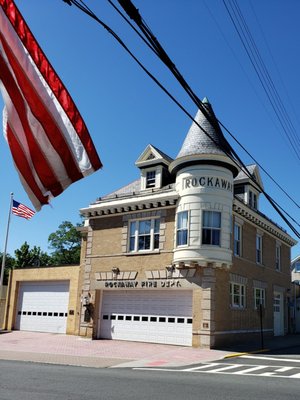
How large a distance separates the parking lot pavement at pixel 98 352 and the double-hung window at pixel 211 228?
201 inches

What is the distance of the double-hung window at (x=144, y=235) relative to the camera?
24703mm

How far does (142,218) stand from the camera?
1001 inches

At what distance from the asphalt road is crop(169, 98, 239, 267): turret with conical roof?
29.6ft

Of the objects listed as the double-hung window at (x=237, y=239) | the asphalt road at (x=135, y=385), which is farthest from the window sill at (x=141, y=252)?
the asphalt road at (x=135, y=385)

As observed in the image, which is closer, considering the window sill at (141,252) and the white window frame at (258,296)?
the window sill at (141,252)

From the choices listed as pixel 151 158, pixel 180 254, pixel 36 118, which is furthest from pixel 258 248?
pixel 36 118

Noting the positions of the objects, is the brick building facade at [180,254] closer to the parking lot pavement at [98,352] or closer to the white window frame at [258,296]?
the white window frame at [258,296]

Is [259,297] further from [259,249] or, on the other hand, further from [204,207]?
[204,207]

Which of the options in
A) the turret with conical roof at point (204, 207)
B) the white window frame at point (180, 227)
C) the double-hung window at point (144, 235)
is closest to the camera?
the turret with conical roof at point (204, 207)

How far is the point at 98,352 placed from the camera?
20.3 meters

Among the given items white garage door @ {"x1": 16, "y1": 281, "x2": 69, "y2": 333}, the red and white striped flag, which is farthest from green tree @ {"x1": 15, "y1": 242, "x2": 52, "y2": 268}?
the red and white striped flag

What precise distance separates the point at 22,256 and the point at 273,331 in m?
37.6

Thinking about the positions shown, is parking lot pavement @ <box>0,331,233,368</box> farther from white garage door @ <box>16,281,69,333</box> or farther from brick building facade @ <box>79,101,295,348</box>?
white garage door @ <box>16,281,69,333</box>

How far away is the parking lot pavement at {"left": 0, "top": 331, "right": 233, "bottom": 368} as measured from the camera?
17.3m
